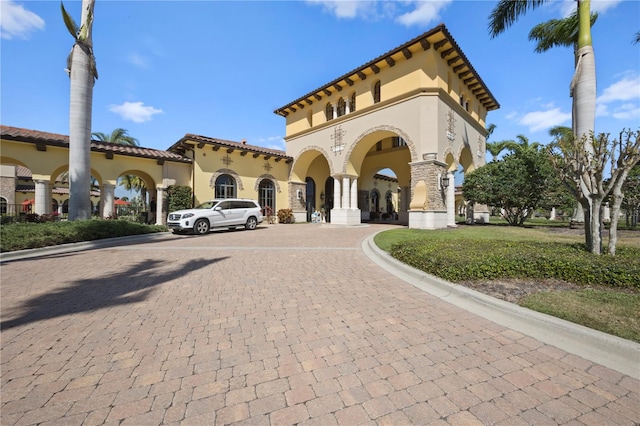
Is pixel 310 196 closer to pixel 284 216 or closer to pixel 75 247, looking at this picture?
pixel 284 216

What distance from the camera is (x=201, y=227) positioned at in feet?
40.6

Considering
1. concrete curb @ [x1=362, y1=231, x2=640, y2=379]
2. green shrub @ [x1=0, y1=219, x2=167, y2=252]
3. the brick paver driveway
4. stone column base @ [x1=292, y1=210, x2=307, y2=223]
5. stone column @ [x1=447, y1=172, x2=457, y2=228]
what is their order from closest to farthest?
the brick paver driveway < concrete curb @ [x1=362, y1=231, x2=640, y2=379] < green shrub @ [x1=0, y1=219, x2=167, y2=252] < stone column @ [x1=447, y1=172, x2=457, y2=228] < stone column base @ [x1=292, y1=210, x2=307, y2=223]

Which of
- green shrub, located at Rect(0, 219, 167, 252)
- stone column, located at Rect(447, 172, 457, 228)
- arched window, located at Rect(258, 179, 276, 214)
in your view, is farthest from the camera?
arched window, located at Rect(258, 179, 276, 214)

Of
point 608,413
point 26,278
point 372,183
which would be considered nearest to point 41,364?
point 26,278

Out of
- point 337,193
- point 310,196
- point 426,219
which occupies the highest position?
point 310,196

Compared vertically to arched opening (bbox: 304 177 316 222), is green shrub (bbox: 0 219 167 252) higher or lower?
lower

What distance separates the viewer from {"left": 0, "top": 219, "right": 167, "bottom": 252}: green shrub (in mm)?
7457

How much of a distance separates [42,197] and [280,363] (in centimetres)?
1706

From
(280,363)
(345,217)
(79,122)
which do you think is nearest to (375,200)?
(345,217)

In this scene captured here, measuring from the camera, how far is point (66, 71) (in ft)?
34.7

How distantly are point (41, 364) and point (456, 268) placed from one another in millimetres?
5621

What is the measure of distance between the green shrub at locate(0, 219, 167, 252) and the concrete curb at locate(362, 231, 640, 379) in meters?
10.8

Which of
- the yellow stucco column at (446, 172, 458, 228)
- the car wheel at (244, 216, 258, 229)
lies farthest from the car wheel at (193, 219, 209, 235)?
the yellow stucco column at (446, 172, 458, 228)

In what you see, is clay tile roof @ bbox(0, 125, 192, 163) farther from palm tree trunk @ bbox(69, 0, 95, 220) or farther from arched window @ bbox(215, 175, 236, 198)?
palm tree trunk @ bbox(69, 0, 95, 220)
